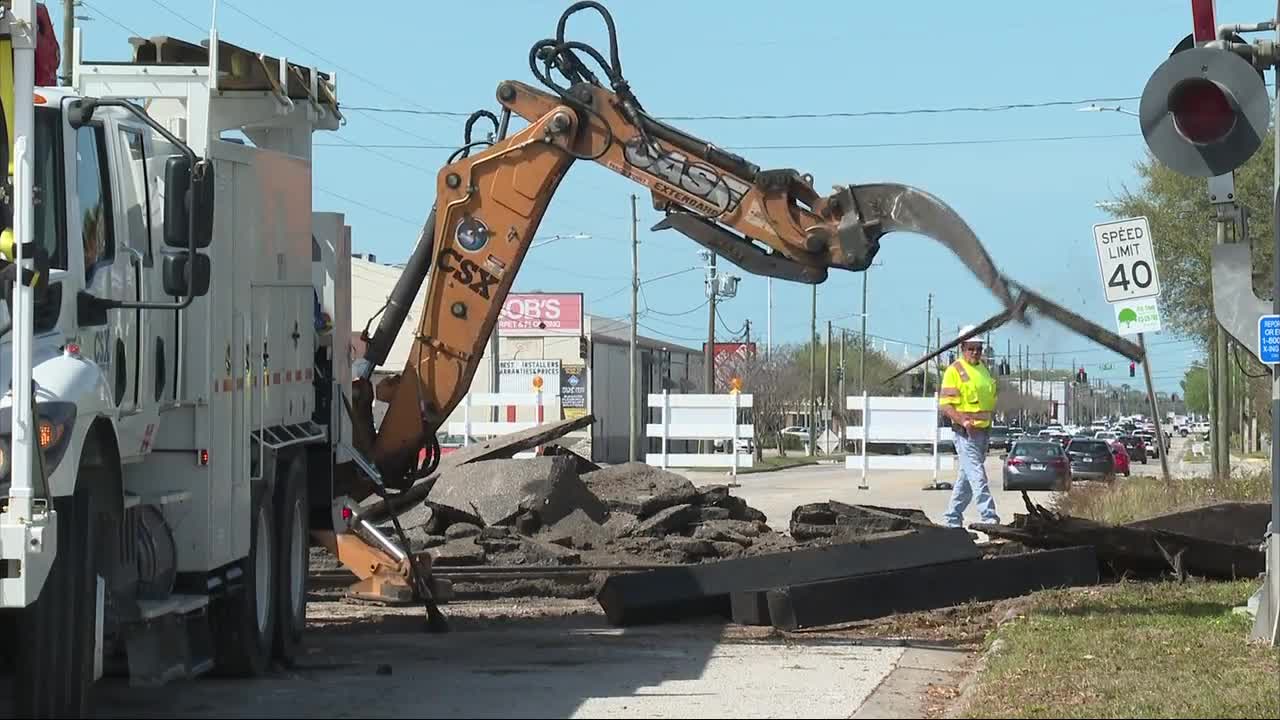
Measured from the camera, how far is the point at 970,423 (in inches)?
698

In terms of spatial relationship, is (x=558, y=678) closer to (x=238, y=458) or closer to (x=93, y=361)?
(x=238, y=458)

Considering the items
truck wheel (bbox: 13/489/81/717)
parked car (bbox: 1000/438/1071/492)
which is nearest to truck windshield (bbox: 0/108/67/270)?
truck wheel (bbox: 13/489/81/717)

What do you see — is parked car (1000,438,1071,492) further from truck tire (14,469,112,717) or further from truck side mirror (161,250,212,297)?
truck tire (14,469,112,717)

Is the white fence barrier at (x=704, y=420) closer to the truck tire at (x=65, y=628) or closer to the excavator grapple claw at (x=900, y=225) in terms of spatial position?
the excavator grapple claw at (x=900, y=225)

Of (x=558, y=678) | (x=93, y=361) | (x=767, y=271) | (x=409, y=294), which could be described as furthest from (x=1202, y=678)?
(x=409, y=294)

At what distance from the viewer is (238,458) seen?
980cm

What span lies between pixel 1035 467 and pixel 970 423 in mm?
24154

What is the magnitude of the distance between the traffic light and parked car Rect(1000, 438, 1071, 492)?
29162 millimetres

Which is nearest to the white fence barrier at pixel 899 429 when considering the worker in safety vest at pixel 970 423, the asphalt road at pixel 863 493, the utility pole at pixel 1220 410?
the asphalt road at pixel 863 493

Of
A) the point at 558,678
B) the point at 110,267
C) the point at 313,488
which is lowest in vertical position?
the point at 558,678

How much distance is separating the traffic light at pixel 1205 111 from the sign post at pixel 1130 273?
21.0ft

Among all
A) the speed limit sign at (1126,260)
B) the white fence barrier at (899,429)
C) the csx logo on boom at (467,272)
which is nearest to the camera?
the csx logo on boom at (467,272)

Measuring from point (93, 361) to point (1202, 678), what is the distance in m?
5.67

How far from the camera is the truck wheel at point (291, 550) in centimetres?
1102
